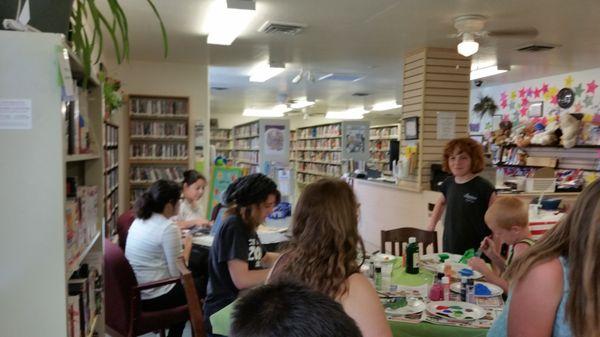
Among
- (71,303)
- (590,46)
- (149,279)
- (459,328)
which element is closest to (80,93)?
(71,303)

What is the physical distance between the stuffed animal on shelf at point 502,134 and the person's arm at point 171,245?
7076 millimetres

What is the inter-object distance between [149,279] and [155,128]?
3949mm

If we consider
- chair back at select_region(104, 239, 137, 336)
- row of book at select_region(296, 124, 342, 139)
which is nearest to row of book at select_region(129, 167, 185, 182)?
chair back at select_region(104, 239, 137, 336)

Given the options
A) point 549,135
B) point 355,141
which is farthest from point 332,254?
point 355,141

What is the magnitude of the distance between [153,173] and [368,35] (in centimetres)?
368

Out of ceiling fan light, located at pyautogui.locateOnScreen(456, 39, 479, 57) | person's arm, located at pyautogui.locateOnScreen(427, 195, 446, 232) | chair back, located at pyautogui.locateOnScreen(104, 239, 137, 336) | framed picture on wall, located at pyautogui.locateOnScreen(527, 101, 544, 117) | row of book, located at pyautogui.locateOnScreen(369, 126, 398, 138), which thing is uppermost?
ceiling fan light, located at pyautogui.locateOnScreen(456, 39, 479, 57)

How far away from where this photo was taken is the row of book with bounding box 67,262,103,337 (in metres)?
1.74

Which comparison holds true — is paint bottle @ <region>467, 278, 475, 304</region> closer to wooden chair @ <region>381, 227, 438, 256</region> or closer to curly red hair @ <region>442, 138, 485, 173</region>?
wooden chair @ <region>381, 227, 438, 256</region>

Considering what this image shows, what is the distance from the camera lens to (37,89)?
1350mm

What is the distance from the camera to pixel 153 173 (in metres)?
6.58

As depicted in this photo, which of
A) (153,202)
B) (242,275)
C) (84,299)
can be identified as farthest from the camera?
(153,202)

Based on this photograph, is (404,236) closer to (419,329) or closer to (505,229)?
(505,229)

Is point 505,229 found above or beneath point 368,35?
beneath

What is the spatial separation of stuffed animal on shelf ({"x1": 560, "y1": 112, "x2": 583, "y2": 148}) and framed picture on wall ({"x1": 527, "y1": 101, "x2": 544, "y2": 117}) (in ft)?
3.00
